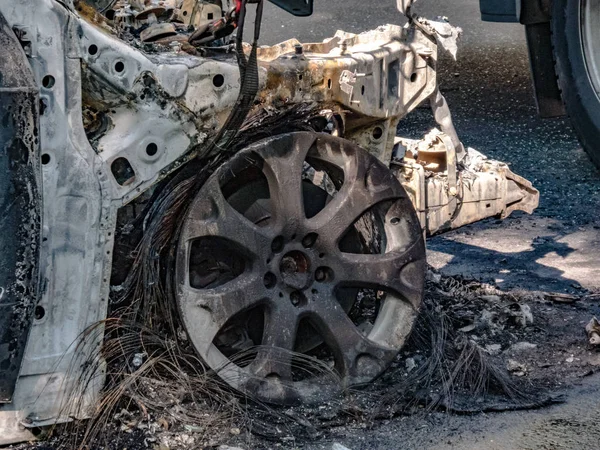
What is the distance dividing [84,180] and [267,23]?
8.97 m

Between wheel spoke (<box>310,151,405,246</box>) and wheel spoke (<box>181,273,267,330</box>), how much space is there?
353 millimetres

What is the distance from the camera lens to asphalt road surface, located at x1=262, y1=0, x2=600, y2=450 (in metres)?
4.04

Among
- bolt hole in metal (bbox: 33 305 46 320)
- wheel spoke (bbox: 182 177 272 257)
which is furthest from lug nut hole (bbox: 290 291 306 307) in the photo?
bolt hole in metal (bbox: 33 305 46 320)

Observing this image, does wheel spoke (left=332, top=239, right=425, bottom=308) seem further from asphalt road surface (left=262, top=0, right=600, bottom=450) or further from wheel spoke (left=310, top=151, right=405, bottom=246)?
asphalt road surface (left=262, top=0, right=600, bottom=450)

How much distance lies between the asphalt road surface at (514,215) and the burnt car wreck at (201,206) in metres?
0.60

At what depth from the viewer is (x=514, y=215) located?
24.6ft

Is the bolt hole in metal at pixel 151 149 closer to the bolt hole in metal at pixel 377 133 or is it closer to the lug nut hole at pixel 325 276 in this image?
the lug nut hole at pixel 325 276

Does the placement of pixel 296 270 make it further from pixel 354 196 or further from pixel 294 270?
pixel 354 196

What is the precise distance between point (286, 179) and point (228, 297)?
53 centimetres

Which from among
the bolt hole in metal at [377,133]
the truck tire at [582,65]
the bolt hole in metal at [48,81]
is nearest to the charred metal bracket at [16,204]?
the bolt hole in metal at [48,81]

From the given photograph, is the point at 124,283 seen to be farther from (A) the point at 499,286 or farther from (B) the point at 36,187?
(A) the point at 499,286

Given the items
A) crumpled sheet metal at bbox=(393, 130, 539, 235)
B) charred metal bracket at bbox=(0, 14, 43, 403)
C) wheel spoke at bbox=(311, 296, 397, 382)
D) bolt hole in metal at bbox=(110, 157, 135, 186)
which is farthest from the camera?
crumpled sheet metal at bbox=(393, 130, 539, 235)

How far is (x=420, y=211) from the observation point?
5.16 metres

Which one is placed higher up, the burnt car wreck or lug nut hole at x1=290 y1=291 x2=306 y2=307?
the burnt car wreck
